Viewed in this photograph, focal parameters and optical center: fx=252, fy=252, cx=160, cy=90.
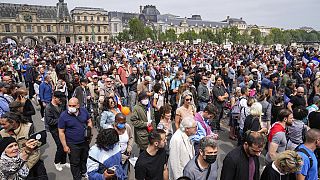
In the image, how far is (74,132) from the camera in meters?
4.32

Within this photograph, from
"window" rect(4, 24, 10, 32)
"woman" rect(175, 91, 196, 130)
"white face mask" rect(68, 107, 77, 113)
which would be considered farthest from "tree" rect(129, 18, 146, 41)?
"white face mask" rect(68, 107, 77, 113)

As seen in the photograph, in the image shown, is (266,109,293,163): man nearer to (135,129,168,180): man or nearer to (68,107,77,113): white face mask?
(135,129,168,180): man

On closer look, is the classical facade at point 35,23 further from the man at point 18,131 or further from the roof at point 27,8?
the man at point 18,131

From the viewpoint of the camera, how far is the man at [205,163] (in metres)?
2.85

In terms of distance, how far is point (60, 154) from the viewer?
17.4 feet

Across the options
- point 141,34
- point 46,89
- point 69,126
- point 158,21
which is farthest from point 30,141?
point 158,21

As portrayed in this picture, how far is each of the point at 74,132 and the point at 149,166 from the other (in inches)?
68.8

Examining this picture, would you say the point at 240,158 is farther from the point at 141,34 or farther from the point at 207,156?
the point at 141,34

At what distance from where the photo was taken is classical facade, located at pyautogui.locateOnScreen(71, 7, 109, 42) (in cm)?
8638

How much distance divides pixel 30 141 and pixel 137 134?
2009mm

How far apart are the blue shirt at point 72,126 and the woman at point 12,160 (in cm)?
120

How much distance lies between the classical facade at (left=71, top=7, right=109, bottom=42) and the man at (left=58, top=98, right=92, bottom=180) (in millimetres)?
85673

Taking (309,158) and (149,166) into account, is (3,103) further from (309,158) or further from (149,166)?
(309,158)

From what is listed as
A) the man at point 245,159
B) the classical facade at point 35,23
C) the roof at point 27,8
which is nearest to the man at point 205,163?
the man at point 245,159
